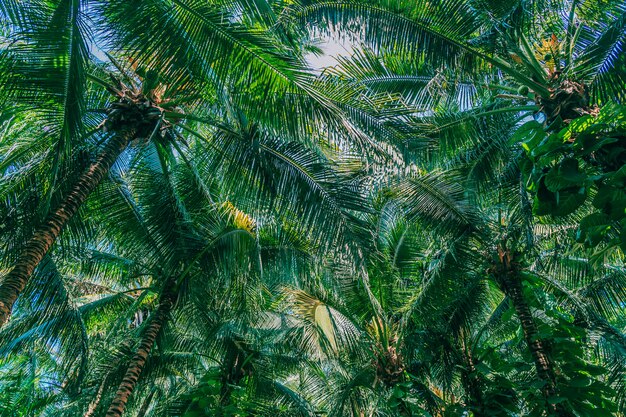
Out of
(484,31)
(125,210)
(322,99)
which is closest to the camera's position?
(322,99)

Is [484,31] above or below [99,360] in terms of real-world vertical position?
above

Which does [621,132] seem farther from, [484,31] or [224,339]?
[224,339]

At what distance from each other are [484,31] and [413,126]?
137cm

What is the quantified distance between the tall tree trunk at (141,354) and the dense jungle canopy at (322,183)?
0.11ft

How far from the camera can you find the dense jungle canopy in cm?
505

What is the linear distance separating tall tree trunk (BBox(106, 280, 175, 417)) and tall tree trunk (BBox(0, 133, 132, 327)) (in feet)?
7.52

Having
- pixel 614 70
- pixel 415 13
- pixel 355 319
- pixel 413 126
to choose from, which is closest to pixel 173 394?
pixel 355 319

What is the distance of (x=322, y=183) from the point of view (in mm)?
6426

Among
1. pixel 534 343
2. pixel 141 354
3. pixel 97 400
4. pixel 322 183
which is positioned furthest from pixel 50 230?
pixel 534 343

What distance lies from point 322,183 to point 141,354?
3.25 metres

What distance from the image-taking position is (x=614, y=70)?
5.79 metres

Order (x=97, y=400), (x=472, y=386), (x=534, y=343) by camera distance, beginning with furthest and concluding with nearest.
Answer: (x=97, y=400)
(x=472, y=386)
(x=534, y=343)

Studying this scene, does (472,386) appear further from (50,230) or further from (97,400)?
(97,400)

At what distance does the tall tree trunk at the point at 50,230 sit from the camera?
14.3ft
